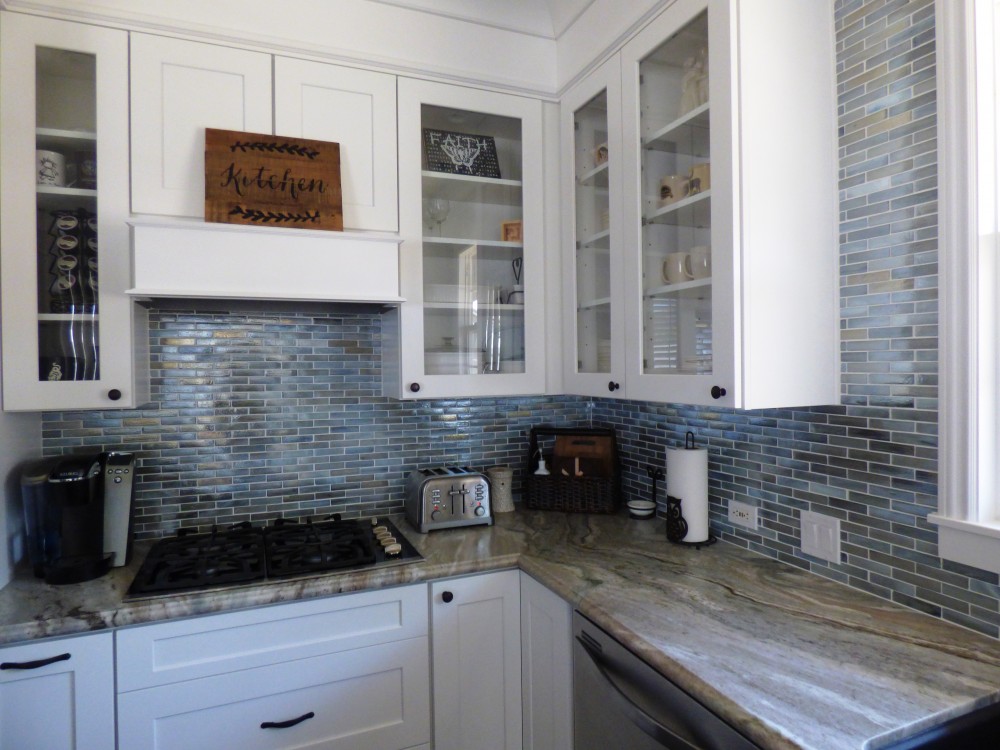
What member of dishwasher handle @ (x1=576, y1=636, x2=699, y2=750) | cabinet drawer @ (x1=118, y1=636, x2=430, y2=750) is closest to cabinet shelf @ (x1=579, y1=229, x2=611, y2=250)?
dishwasher handle @ (x1=576, y1=636, x2=699, y2=750)

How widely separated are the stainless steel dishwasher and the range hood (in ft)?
3.68

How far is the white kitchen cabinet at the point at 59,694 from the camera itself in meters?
1.32

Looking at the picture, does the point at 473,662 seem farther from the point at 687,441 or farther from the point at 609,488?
the point at 687,441

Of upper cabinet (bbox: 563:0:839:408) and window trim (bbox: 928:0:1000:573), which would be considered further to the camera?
upper cabinet (bbox: 563:0:839:408)

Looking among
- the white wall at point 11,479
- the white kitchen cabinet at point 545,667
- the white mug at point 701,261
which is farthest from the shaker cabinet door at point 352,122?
the white kitchen cabinet at point 545,667

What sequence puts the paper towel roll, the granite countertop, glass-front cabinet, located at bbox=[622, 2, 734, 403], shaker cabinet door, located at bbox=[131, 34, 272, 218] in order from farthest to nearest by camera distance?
the paper towel roll → shaker cabinet door, located at bbox=[131, 34, 272, 218] → glass-front cabinet, located at bbox=[622, 2, 734, 403] → the granite countertop

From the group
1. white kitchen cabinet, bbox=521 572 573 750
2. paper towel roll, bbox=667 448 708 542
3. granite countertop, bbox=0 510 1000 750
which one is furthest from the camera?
paper towel roll, bbox=667 448 708 542

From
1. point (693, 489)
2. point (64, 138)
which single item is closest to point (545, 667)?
point (693, 489)

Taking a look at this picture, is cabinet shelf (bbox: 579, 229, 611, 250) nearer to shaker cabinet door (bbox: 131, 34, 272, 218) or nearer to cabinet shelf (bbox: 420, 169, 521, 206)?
cabinet shelf (bbox: 420, 169, 521, 206)

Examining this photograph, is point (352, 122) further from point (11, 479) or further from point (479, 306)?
point (11, 479)

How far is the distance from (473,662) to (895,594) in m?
1.09

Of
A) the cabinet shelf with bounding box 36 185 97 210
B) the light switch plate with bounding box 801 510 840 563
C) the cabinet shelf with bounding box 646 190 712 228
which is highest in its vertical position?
the cabinet shelf with bounding box 36 185 97 210

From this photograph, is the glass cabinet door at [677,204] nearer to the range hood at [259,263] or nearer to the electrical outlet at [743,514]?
the electrical outlet at [743,514]

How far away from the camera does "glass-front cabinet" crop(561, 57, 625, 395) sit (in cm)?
177
